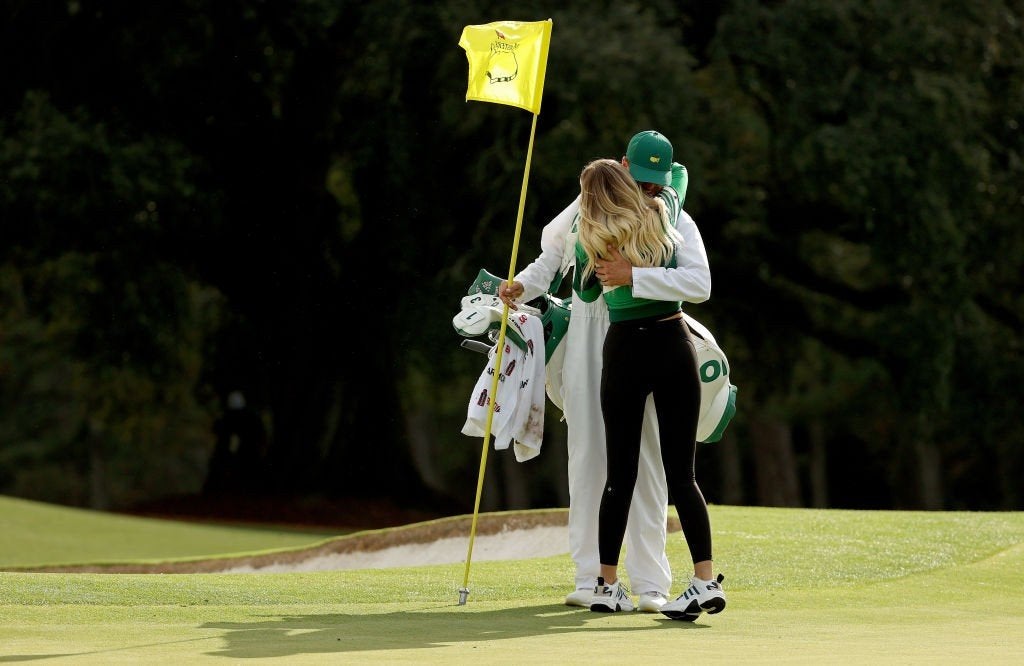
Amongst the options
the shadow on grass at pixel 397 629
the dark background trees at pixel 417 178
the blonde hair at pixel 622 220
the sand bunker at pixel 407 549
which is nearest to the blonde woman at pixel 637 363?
the blonde hair at pixel 622 220

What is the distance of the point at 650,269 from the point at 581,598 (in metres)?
1.57

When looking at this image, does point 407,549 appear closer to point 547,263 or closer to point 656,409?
point 547,263

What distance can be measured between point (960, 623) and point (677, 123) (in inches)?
516

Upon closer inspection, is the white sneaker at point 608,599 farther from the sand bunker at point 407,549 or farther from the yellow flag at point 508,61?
the sand bunker at point 407,549

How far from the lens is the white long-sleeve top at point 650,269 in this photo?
262 inches

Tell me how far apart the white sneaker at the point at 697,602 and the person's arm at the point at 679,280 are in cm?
117

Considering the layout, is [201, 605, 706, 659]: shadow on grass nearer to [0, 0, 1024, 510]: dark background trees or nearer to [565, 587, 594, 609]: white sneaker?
[565, 587, 594, 609]: white sneaker

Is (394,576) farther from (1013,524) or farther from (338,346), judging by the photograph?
(338,346)

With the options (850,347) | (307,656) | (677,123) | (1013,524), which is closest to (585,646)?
(307,656)

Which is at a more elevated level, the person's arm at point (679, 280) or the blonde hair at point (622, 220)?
the blonde hair at point (622, 220)

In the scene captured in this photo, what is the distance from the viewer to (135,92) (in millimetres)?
19969

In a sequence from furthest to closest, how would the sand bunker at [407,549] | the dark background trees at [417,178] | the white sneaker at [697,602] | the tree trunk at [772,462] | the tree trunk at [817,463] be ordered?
1. the tree trunk at [817,463]
2. the tree trunk at [772,462]
3. the dark background trees at [417,178]
4. the sand bunker at [407,549]
5. the white sneaker at [697,602]

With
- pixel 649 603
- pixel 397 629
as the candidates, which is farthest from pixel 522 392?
pixel 397 629

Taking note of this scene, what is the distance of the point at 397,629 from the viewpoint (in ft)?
20.2
